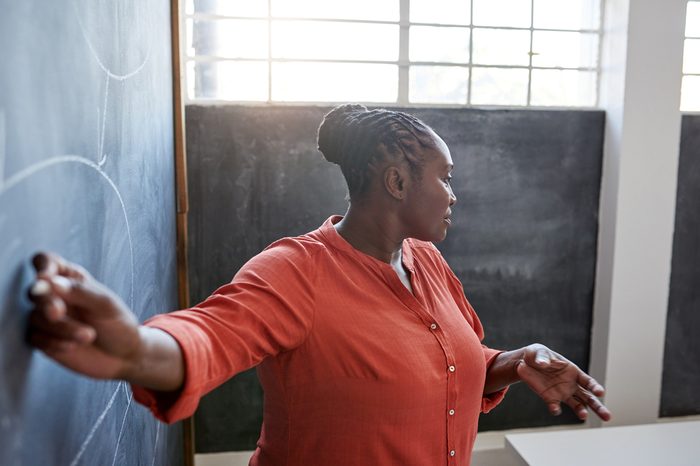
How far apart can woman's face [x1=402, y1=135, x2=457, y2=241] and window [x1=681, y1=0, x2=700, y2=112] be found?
2.33 metres

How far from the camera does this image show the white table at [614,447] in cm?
229

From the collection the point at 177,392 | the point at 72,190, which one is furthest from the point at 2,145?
the point at 177,392

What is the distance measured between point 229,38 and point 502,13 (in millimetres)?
1296

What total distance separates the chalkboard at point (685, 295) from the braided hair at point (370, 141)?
86.5 inches

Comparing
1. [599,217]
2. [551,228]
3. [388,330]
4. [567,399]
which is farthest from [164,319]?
[599,217]

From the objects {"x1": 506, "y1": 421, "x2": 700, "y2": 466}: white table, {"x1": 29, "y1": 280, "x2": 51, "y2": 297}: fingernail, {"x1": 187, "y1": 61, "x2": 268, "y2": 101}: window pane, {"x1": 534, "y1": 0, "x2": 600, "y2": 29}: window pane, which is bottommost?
{"x1": 506, "y1": 421, "x2": 700, "y2": 466}: white table

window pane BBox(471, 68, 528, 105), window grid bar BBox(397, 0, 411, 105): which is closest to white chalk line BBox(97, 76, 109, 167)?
window grid bar BBox(397, 0, 411, 105)

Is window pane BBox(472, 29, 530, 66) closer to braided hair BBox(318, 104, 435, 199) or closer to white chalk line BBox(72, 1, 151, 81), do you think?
braided hair BBox(318, 104, 435, 199)

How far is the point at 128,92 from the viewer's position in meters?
1.16

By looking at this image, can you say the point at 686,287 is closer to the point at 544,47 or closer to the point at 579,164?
the point at 579,164

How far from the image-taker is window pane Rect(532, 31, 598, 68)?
9.32 ft

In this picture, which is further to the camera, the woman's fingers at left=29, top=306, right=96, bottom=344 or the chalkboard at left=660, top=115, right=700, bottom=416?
the chalkboard at left=660, top=115, right=700, bottom=416

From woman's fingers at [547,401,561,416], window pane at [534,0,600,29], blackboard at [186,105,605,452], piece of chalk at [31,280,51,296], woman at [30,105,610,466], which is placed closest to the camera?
piece of chalk at [31,280,51,296]

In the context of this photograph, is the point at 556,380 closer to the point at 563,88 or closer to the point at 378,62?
the point at 378,62
